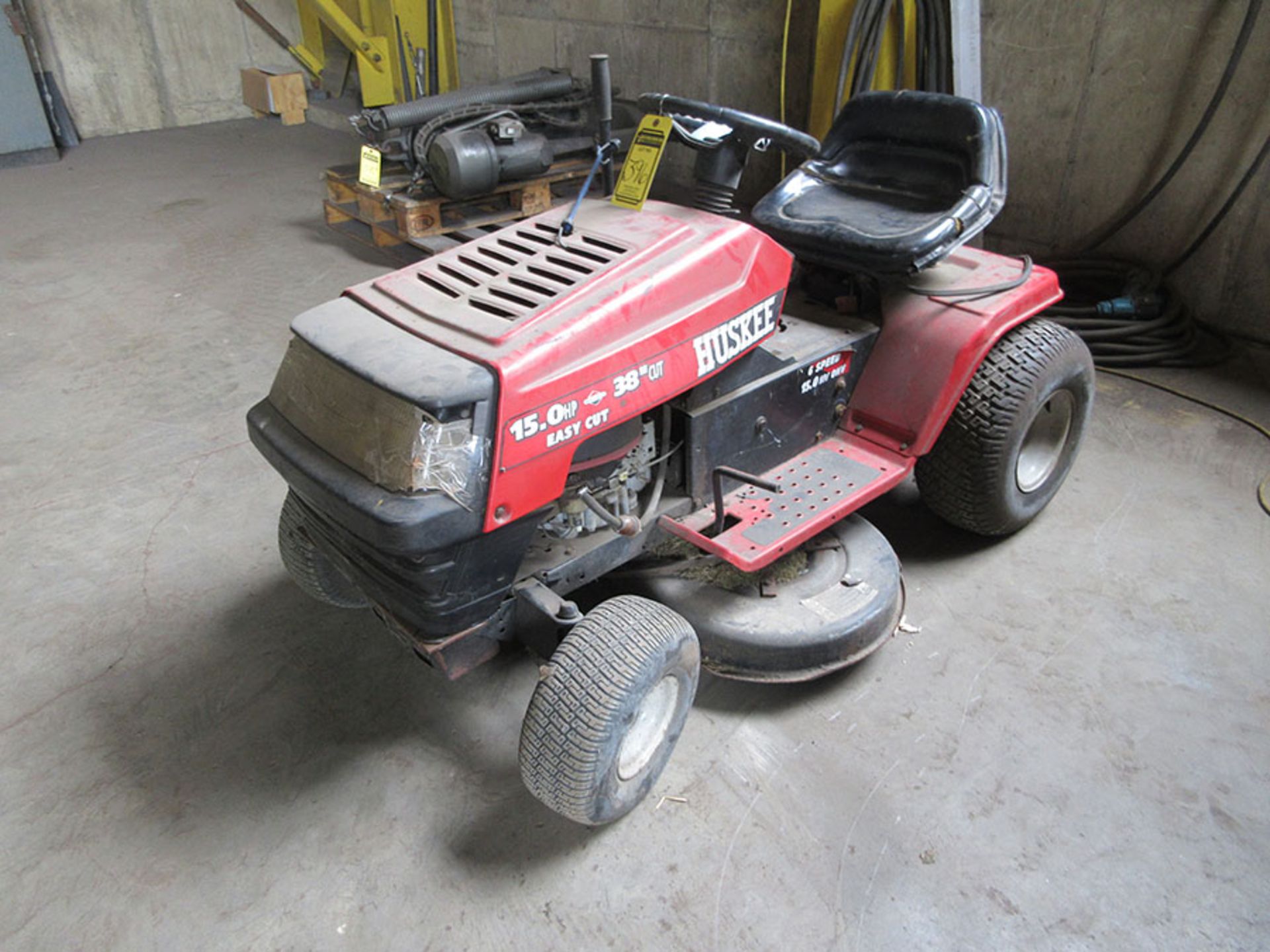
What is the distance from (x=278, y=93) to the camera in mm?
7574

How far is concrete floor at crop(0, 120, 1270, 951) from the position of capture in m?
1.69

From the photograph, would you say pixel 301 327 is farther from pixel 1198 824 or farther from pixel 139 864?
pixel 1198 824

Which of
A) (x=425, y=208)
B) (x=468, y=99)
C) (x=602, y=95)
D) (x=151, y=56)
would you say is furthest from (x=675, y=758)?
(x=151, y=56)

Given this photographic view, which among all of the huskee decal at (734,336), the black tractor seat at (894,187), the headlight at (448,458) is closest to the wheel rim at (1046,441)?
the black tractor seat at (894,187)

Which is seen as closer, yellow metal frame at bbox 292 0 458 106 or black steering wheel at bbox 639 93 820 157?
black steering wheel at bbox 639 93 820 157

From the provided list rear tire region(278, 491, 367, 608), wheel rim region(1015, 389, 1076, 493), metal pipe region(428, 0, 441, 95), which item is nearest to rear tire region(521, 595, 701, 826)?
rear tire region(278, 491, 367, 608)

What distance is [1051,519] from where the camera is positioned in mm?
2750

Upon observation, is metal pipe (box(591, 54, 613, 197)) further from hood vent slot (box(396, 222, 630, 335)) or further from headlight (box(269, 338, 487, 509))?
headlight (box(269, 338, 487, 509))

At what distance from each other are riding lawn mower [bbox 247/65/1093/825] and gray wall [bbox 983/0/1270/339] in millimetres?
1610

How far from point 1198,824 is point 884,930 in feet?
2.37

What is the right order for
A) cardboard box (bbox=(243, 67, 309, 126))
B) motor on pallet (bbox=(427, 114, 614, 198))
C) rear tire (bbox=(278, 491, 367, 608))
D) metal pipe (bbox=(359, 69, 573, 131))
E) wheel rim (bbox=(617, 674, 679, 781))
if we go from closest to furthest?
wheel rim (bbox=(617, 674, 679, 781)) < rear tire (bbox=(278, 491, 367, 608)) < motor on pallet (bbox=(427, 114, 614, 198)) < metal pipe (bbox=(359, 69, 573, 131)) < cardboard box (bbox=(243, 67, 309, 126))

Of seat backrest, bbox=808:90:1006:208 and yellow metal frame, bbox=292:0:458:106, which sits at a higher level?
seat backrest, bbox=808:90:1006:208

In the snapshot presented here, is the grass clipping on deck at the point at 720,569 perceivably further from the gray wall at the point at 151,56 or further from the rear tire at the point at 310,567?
the gray wall at the point at 151,56

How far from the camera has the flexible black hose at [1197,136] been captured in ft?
10.8
